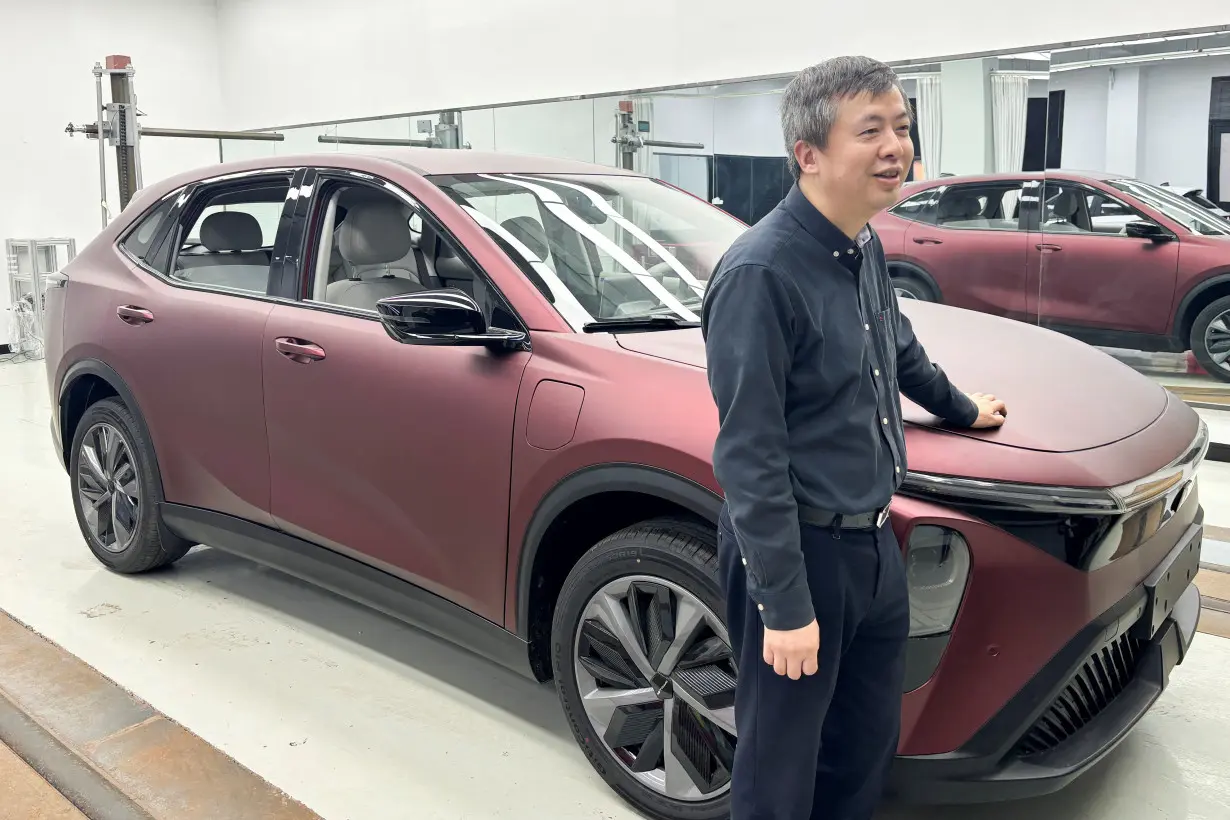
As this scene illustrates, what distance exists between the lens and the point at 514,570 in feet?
7.73

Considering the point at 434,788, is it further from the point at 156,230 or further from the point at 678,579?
the point at 156,230

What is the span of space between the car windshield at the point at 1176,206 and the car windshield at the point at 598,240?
3544 millimetres

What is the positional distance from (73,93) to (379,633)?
8.61m

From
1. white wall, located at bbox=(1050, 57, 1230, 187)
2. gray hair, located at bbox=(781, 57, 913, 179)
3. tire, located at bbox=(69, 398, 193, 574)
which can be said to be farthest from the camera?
white wall, located at bbox=(1050, 57, 1230, 187)

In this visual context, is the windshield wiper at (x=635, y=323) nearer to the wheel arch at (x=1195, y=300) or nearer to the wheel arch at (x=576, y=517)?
the wheel arch at (x=576, y=517)

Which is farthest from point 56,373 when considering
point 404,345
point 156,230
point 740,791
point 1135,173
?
point 1135,173

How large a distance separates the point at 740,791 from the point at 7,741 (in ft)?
6.35

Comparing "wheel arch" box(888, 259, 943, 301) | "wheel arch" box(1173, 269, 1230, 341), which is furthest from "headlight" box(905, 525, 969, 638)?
"wheel arch" box(888, 259, 943, 301)

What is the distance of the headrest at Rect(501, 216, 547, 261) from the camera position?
8.43 ft

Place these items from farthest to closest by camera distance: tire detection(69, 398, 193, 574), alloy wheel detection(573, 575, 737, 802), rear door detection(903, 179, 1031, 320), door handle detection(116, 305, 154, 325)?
rear door detection(903, 179, 1031, 320)
tire detection(69, 398, 193, 574)
door handle detection(116, 305, 154, 325)
alloy wheel detection(573, 575, 737, 802)

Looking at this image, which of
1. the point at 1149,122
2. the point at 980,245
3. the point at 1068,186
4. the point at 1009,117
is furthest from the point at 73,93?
the point at 1149,122

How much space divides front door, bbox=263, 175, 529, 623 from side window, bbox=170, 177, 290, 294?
290 millimetres

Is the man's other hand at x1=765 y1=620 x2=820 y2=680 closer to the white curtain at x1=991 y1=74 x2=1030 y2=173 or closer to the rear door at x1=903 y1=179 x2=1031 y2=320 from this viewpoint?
the white curtain at x1=991 y1=74 x2=1030 y2=173

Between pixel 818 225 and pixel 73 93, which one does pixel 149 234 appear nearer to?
pixel 818 225
